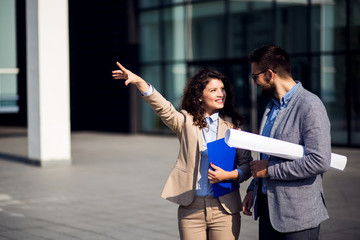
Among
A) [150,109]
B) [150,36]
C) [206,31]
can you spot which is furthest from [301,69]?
[150,36]

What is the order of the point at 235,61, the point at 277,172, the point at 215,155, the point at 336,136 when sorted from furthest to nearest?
the point at 235,61 → the point at 336,136 → the point at 215,155 → the point at 277,172

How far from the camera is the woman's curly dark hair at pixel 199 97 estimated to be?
3.52 metres

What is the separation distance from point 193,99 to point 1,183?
22.8 ft

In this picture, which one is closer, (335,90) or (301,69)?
(335,90)

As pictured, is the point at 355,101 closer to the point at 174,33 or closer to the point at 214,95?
the point at 174,33

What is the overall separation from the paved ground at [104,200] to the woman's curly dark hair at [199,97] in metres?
2.52

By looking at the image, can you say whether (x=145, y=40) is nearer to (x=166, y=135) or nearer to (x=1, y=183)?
(x=166, y=135)

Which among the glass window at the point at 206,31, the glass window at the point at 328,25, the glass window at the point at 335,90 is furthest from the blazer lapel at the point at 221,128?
the glass window at the point at 206,31

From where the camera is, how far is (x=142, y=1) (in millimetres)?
20734

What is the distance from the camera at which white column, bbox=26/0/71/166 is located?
11.5m

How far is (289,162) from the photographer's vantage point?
2.88 meters

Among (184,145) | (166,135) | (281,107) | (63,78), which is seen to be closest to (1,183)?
(63,78)

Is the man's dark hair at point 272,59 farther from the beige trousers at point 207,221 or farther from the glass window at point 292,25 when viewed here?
the glass window at point 292,25

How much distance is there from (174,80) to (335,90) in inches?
239
